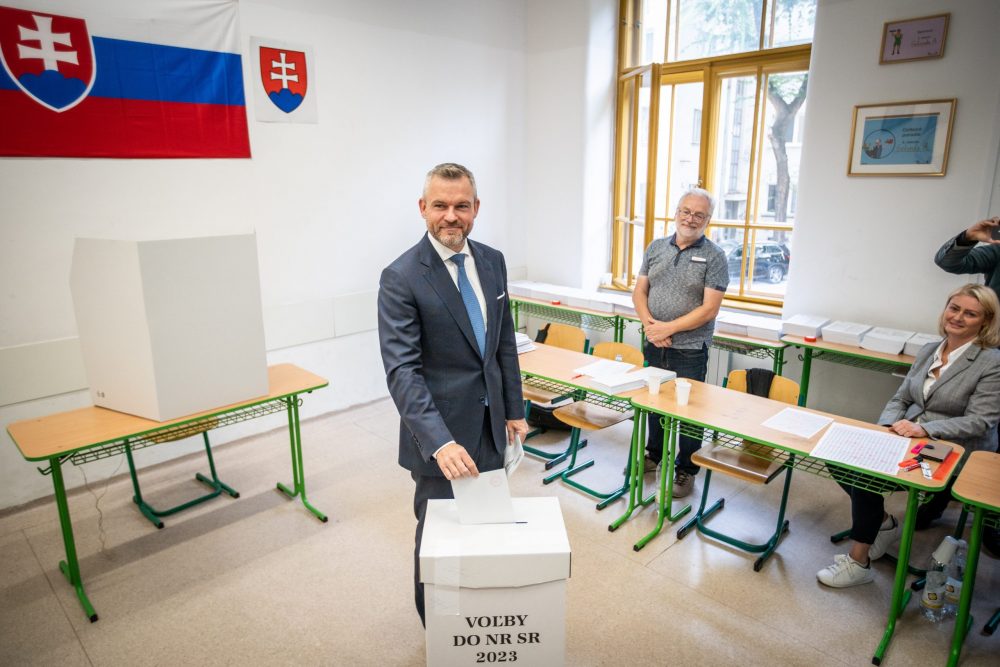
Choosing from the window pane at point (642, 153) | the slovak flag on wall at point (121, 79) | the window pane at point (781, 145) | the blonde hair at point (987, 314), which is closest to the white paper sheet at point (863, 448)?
the blonde hair at point (987, 314)

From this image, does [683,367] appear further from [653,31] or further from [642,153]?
[653,31]

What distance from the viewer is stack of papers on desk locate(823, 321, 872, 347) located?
3.68 meters

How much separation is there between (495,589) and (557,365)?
1.96 meters

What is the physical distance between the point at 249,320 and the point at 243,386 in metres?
0.32

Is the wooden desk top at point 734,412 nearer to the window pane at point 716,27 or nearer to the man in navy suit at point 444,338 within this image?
the man in navy suit at point 444,338

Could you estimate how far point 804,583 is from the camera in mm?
2643

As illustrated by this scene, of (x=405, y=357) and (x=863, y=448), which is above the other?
(x=405, y=357)

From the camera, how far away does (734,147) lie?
4.74 meters

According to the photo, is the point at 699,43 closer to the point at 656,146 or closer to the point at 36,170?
the point at 656,146

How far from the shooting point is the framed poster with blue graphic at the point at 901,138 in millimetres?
3535

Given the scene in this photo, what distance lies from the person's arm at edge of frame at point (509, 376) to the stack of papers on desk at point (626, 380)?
0.97 meters

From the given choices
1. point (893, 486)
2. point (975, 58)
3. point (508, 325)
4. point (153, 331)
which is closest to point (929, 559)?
point (893, 486)

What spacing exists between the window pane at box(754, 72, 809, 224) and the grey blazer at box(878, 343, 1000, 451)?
206 centimetres

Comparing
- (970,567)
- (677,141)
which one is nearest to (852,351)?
(970,567)
